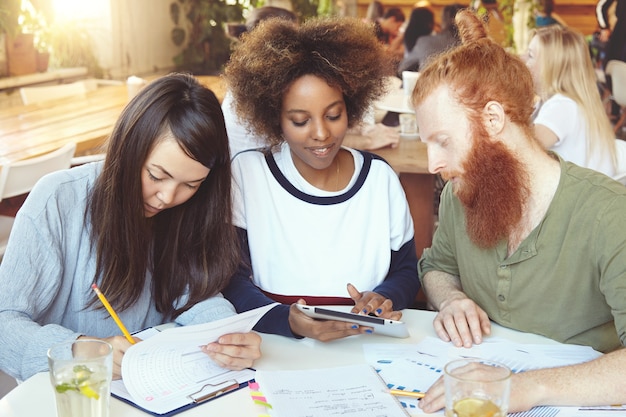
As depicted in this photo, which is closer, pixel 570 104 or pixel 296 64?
pixel 296 64

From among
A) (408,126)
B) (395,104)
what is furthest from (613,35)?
(408,126)

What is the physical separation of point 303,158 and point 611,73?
607 centimetres

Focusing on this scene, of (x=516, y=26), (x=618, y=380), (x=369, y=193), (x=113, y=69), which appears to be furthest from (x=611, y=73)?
(x=618, y=380)

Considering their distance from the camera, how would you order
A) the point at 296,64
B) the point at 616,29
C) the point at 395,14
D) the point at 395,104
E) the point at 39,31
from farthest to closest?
the point at 395,14 < the point at 616,29 < the point at 39,31 < the point at 395,104 < the point at 296,64

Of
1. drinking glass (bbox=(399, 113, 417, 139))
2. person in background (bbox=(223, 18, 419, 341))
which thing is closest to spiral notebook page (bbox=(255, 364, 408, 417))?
person in background (bbox=(223, 18, 419, 341))

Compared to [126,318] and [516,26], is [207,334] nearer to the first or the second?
[126,318]

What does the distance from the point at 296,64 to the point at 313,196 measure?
1.21 ft

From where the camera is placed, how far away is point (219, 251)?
76.7 inches

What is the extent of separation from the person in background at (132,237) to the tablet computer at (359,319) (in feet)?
0.42

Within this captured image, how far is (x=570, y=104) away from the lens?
380 centimetres

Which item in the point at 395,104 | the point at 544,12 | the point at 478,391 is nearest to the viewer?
the point at 478,391

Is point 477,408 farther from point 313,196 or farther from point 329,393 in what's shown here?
point 313,196

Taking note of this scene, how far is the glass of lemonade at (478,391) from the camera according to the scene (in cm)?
121

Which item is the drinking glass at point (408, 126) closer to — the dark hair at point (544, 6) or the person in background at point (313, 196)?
the person in background at point (313, 196)
